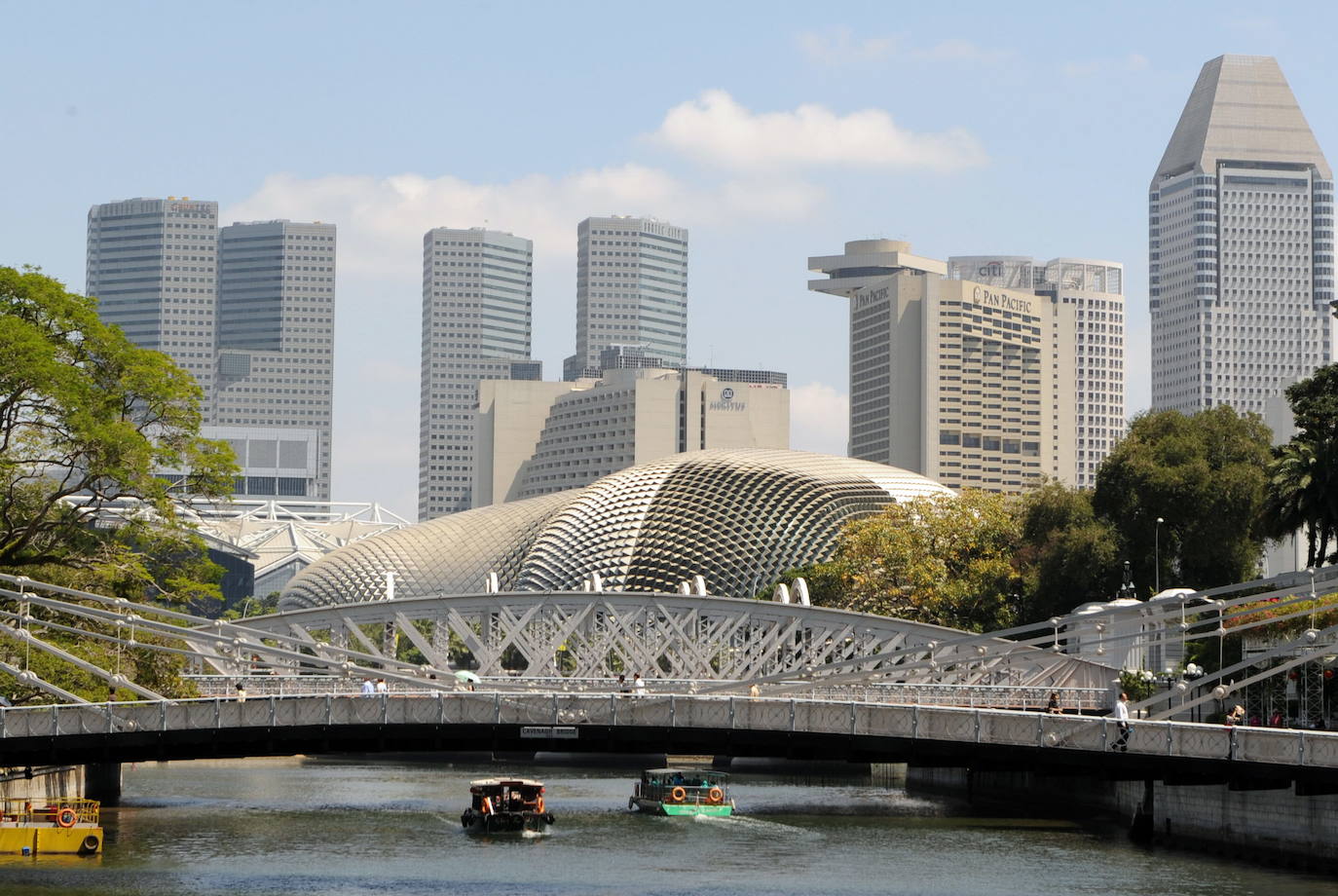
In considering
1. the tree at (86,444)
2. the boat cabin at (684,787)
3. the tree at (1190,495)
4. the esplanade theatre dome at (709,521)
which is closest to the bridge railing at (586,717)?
the tree at (86,444)

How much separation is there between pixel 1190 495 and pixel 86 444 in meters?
54.0

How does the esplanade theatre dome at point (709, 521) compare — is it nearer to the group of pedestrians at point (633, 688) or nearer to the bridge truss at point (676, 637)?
the bridge truss at point (676, 637)

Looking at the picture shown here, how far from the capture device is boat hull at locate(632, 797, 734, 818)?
81188 mm

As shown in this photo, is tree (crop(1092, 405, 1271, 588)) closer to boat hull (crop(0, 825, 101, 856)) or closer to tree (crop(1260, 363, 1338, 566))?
tree (crop(1260, 363, 1338, 566))

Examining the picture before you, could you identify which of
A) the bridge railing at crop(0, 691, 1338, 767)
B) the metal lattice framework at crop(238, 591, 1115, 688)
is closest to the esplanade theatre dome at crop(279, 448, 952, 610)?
the metal lattice framework at crop(238, 591, 1115, 688)

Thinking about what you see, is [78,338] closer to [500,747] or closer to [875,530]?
[500,747]

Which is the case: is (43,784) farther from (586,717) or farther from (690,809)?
(586,717)

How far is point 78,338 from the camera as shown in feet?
229

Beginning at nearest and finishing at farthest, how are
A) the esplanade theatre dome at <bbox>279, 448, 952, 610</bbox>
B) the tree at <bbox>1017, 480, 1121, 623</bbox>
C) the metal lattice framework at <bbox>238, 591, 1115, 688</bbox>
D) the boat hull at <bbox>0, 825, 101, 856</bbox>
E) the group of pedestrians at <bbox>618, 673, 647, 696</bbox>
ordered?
the group of pedestrians at <bbox>618, 673, 647, 696</bbox>
the boat hull at <bbox>0, 825, 101, 856</bbox>
the metal lattice framework at <bbox>238, 591, 1115, 688</bbox>
the tree at <bbox>1017, 480, 1121, 623</bbox>
the esplanade theatre dome at <bbox>279, 448, 952, 610</bbox>

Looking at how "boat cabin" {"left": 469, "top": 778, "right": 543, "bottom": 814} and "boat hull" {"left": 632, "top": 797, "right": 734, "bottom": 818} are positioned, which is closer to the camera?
"boat cabin" {"left": 469, "top": 778, "right": 543, "bottom": 814}

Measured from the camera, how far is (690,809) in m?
81.4

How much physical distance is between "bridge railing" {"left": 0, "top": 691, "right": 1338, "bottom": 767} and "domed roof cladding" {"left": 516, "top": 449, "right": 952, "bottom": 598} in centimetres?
10039

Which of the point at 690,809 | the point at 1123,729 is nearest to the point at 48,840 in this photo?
the point at 690,809

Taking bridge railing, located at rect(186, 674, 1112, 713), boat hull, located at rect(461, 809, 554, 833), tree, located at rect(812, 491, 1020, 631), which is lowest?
boat hull, located at rect(461, 809, 554, 833)
